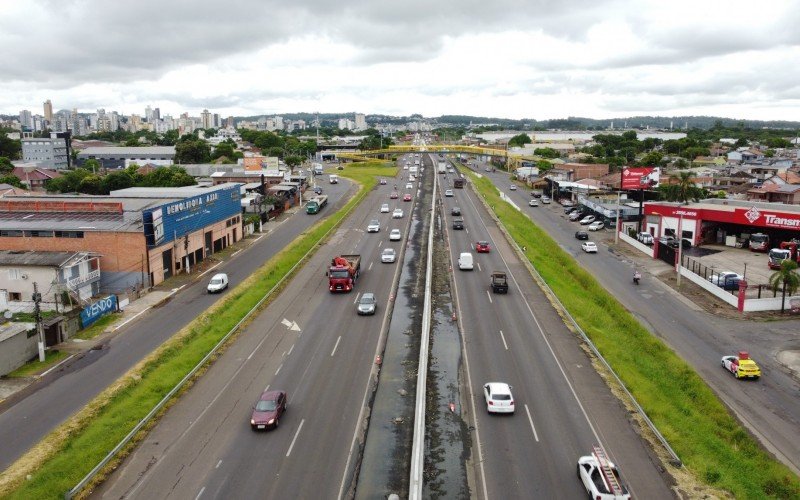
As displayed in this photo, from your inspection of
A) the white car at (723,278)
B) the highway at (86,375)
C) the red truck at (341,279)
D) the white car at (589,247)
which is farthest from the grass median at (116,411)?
the white car at (723,278)

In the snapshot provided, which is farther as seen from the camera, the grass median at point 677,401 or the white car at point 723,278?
the white car at point 723,278

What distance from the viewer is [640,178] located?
7675cm

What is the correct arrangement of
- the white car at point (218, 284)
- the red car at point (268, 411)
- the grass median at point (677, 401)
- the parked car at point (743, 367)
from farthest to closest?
the white car at point (218, 284) → the parked car at point (743, 367) → the red car at point (268, 411) → the grass median at point (677, 401)

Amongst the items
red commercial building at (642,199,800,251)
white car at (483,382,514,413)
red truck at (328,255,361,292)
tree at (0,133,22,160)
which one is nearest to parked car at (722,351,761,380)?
white car at (483,382,514,413)

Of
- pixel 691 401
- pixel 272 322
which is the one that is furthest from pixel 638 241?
pixel 272 322

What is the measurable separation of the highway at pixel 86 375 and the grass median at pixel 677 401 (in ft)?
95.5

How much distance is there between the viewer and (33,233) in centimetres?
5469

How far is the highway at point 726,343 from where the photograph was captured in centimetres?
3183

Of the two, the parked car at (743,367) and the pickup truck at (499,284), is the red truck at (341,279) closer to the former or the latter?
the pickup truck at (499,284)

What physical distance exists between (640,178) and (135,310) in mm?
60713

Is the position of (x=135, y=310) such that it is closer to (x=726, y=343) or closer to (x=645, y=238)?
(x=726, y=343)

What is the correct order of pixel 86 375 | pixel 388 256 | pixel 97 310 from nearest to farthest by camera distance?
pixel 86 375
pixel 97 310
pixel 388 256

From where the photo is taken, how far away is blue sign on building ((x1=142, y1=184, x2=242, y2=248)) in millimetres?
55375

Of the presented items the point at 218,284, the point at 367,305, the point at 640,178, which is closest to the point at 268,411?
the point at 367,305
